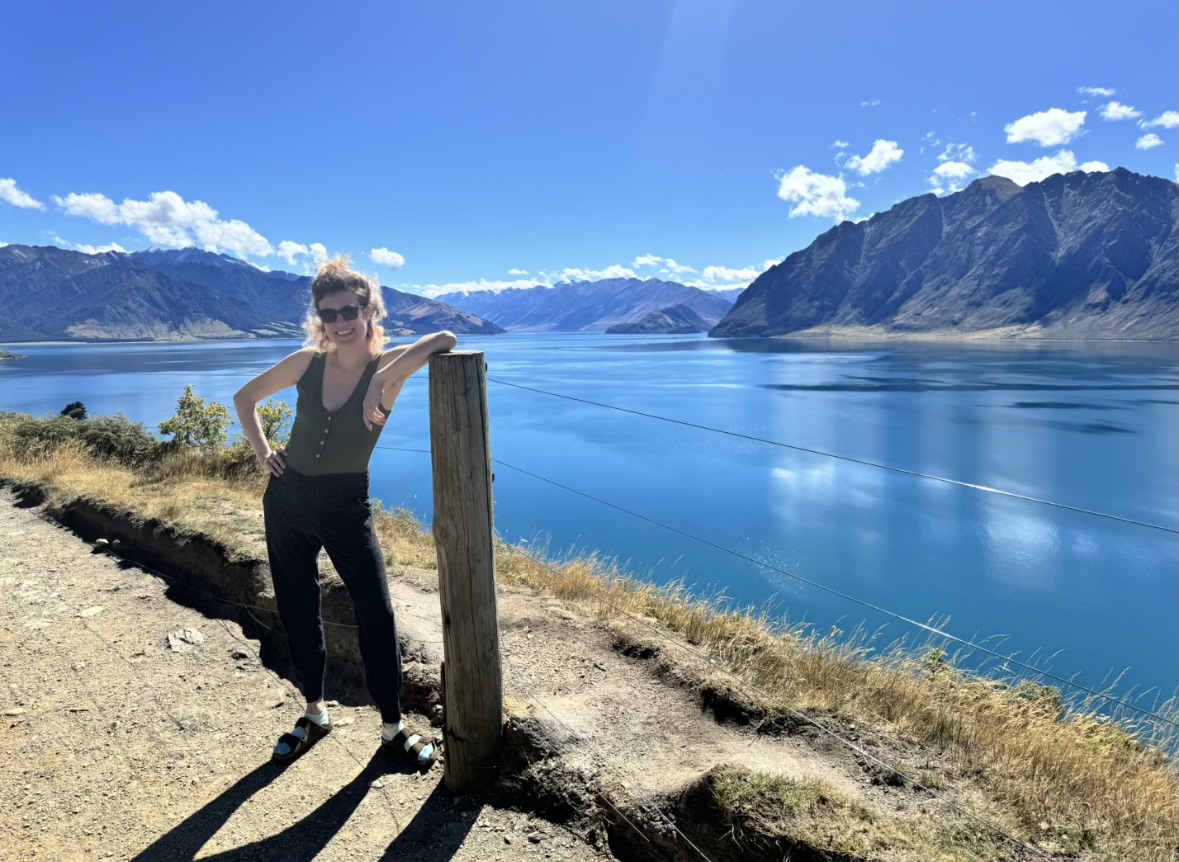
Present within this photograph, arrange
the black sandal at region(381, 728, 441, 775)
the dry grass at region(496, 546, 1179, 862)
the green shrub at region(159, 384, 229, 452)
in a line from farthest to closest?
the green shrub at region(159, 384, 229, 452), the black sandal at region(381, 728, 441, 775), the dry grass at region(496, 546, 1179, 862)

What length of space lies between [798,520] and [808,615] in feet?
18.8

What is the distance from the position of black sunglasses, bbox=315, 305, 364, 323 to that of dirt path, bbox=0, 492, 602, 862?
2.01 metres

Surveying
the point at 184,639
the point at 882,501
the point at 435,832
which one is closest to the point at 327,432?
the point at 435,832

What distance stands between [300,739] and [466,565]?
1.31 meters

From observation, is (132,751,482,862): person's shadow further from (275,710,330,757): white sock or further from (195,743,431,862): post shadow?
(275,710,330,757): white sock

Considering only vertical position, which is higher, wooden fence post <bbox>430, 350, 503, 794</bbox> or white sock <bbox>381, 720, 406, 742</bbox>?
wooden fence post <bbox>430, 350, 503, 794</bbox>

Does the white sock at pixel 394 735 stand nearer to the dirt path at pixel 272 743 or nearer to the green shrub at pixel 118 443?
the dirt path at pixel 272 743

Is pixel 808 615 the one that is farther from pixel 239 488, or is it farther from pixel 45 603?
pixel 45 603

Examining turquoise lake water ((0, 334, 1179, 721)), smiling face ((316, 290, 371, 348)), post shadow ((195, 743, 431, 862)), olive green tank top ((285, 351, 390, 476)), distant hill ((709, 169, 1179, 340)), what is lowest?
turquoise lake water ((0, 334, 1179, 721))

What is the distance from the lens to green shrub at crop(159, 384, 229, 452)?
972cm

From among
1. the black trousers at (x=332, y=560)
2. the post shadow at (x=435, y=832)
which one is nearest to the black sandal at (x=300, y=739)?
the black trousers at (x=332, y=560)

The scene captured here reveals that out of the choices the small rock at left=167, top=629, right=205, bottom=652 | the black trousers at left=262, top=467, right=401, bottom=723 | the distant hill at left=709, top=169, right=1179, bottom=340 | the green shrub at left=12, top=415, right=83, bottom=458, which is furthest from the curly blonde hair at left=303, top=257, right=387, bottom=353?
the distant hill at left=709, top=169, right=1179, bottom=340

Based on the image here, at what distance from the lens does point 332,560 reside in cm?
271

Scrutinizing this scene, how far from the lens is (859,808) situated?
8.16ft
